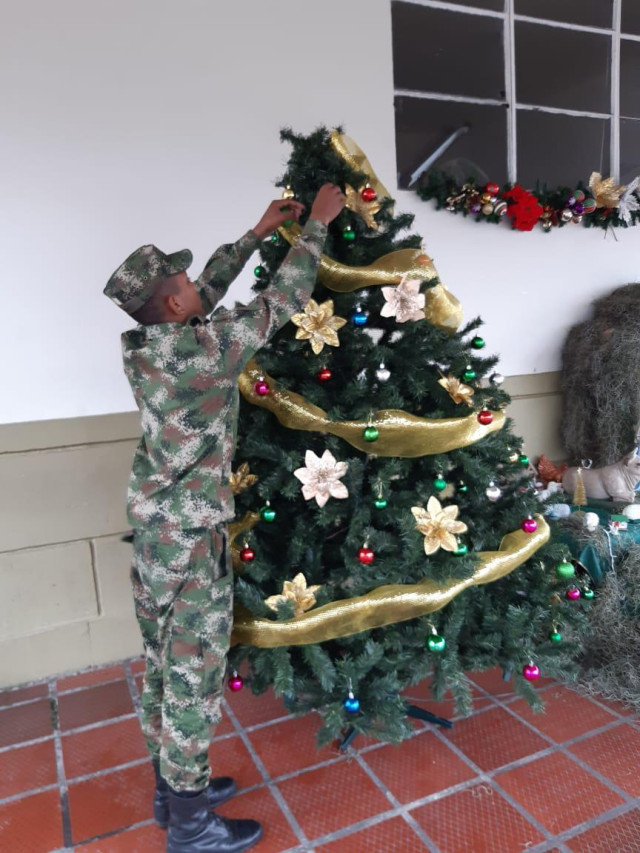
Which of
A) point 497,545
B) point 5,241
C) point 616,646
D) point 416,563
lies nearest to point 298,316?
point 416,563

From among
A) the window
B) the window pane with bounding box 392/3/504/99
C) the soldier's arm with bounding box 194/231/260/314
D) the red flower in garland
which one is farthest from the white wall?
the soldier's arm with bounding box 194/231/260/314

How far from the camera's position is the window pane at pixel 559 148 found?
347 cm

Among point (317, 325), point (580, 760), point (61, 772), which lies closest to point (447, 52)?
point (317, 325)

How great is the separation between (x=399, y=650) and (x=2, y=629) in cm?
176

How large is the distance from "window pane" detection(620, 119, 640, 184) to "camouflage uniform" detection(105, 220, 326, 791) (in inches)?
124

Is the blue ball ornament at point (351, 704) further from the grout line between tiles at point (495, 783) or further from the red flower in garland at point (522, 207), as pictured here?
the red flower in garland at point (522, 207)

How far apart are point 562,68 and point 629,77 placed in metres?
0.56

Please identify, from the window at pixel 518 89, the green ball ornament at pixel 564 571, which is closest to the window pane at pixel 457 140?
the window at pixel 518 89

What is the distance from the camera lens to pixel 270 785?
1.91 meters

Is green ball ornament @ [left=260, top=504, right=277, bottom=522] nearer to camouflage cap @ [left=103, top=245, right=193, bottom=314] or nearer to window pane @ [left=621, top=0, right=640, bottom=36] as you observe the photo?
camouflage cap @ [left=103, top=245, right=193, bottom=314]

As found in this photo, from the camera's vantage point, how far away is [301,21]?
275 centimetres

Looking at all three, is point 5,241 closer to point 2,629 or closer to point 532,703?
point 2,629

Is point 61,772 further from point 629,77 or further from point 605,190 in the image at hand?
point 629,77

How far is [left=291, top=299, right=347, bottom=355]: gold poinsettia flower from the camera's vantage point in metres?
1.68
